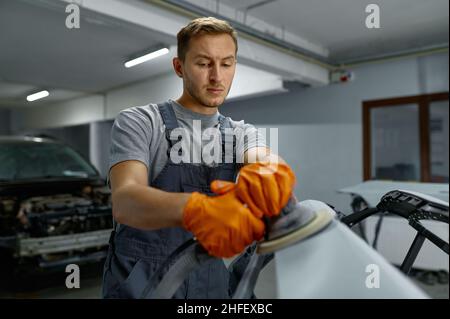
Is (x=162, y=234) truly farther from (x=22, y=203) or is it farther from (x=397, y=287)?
(x=22, y=203)

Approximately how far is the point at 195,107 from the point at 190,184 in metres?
0.13

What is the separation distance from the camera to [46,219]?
2172 millimetres

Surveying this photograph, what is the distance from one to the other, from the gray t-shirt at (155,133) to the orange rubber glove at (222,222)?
0.51 ft

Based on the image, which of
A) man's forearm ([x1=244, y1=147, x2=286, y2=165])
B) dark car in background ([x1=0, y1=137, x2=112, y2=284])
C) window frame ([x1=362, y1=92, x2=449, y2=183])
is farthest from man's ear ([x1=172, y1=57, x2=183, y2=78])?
window frame ([x1=362, y1=92, x2=449, y2=183])

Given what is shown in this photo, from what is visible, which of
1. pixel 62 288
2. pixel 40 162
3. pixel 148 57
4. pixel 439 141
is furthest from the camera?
pixel 439 141

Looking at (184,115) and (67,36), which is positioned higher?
(67,36)

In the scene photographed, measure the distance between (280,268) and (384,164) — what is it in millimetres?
3174

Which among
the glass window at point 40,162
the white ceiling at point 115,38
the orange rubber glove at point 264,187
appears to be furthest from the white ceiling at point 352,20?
the glass window at point 40,162

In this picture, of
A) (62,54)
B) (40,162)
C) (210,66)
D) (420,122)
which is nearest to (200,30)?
(210,66)

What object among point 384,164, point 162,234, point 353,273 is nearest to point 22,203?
point 162,234

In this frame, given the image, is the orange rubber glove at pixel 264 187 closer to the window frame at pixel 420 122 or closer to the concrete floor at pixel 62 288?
the concrete floor at pixel 62 288

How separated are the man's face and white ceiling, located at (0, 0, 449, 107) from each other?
0.27 meters

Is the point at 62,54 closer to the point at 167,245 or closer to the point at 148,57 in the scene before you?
the point at 148,57
